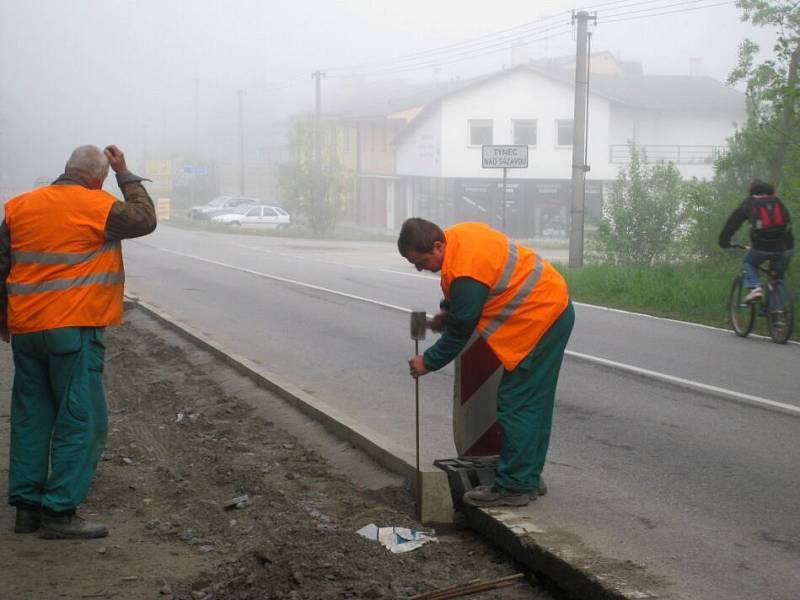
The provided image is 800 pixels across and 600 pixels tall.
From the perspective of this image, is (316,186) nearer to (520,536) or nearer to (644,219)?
(644,219)

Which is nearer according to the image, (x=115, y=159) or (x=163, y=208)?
(x=115, y=159)

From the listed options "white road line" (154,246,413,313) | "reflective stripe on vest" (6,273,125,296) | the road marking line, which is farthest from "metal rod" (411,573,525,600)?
"white road line" (154,246,413,313)

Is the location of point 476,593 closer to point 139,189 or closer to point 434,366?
point 434,366

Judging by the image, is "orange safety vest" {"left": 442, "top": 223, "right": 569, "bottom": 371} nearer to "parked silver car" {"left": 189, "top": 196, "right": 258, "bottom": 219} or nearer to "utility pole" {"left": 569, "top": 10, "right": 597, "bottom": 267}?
"utility pole" {"left": 569, "top": 10, "right": 597, "bottom": 267}

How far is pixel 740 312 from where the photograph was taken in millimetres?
14695

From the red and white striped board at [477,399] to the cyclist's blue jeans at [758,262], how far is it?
8.25 m

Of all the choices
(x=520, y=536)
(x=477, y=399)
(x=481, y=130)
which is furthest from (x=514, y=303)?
(x=481, y=130)

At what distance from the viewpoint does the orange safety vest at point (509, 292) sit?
6.09 m

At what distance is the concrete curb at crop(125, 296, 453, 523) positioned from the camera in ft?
21.3

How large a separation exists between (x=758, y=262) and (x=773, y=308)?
563 millimetres

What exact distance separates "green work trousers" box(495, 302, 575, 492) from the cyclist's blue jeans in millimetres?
8441

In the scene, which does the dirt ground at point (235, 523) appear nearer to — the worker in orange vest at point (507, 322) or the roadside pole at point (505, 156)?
the worker in orange vest at point (507, 322)

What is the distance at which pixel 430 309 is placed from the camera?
1859 centimetres

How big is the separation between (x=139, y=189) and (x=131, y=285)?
55.4 ft
